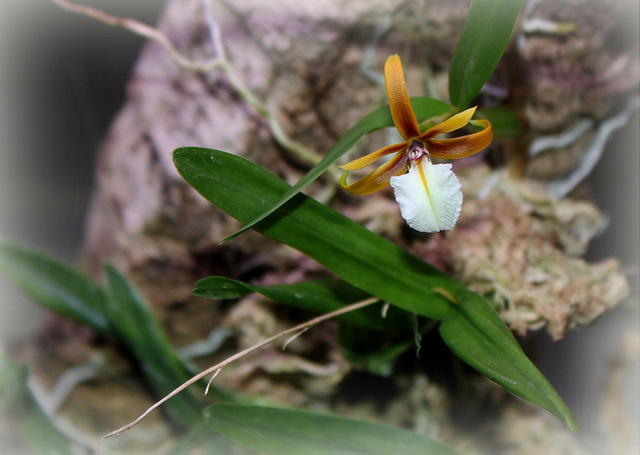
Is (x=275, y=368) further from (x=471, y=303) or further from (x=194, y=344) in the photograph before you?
(x=471, y=303)

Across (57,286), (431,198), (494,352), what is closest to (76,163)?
(57,286)

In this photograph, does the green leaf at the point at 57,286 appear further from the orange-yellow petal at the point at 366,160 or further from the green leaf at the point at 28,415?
the orange-yellow petal at the point at 366,160

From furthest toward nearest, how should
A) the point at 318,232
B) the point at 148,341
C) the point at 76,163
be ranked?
the point at 76,163 < the point at 148,341 < the point at 318,232

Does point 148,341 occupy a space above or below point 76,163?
below

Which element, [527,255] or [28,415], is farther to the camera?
[28,415]

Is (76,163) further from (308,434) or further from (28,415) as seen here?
(308,434)

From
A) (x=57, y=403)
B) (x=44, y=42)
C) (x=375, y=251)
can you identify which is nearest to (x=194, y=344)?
(x=57, y=403)

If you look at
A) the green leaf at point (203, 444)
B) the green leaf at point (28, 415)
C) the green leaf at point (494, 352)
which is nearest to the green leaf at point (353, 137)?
the green leaf at point (494, 352)
